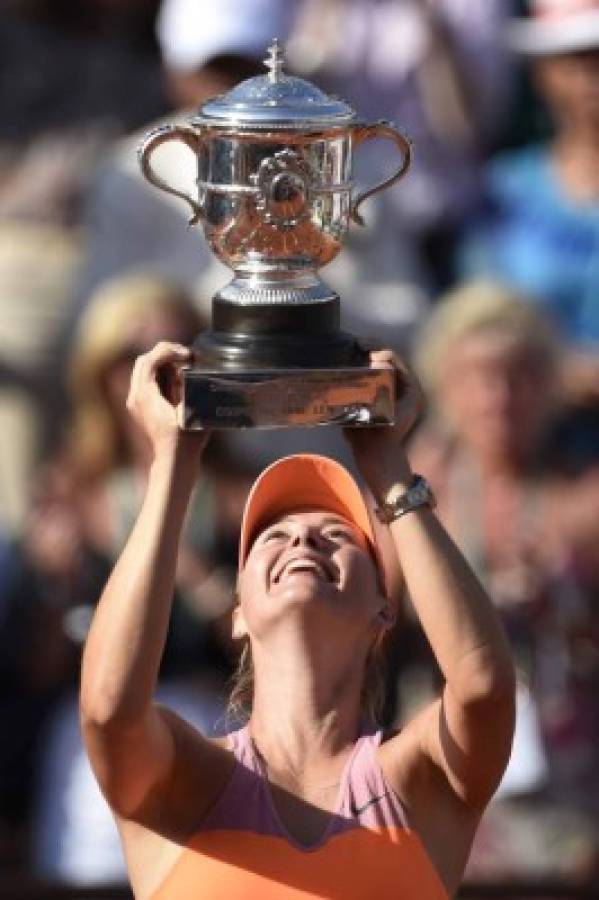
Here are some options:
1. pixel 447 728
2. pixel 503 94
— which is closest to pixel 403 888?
pixel 447 728

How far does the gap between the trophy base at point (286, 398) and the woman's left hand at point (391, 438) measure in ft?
0.14

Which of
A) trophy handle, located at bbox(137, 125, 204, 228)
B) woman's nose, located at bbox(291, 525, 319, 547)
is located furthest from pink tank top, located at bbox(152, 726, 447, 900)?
trophy handle, located at bbox(137, 125, 204, 228)

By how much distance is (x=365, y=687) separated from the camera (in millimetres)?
5543

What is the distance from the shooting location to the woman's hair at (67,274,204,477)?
754 cm

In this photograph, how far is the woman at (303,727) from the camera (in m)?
5.24

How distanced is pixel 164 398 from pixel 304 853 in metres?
0.80

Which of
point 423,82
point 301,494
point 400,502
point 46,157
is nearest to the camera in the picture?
point 400,502

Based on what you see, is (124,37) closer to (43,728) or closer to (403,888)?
A: (43,728)

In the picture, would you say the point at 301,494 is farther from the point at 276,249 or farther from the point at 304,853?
the point at 304,853

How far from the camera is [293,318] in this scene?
5.40 m

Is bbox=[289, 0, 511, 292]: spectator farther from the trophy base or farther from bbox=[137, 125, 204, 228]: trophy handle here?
the trophy base

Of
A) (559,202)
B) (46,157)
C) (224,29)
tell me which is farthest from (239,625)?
(46,157)

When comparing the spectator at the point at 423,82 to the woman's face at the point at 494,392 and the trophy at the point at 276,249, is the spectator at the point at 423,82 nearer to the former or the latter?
the woman's face at the point at 494,392

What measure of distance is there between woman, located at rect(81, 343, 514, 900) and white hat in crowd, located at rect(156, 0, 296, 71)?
8.80 ft
